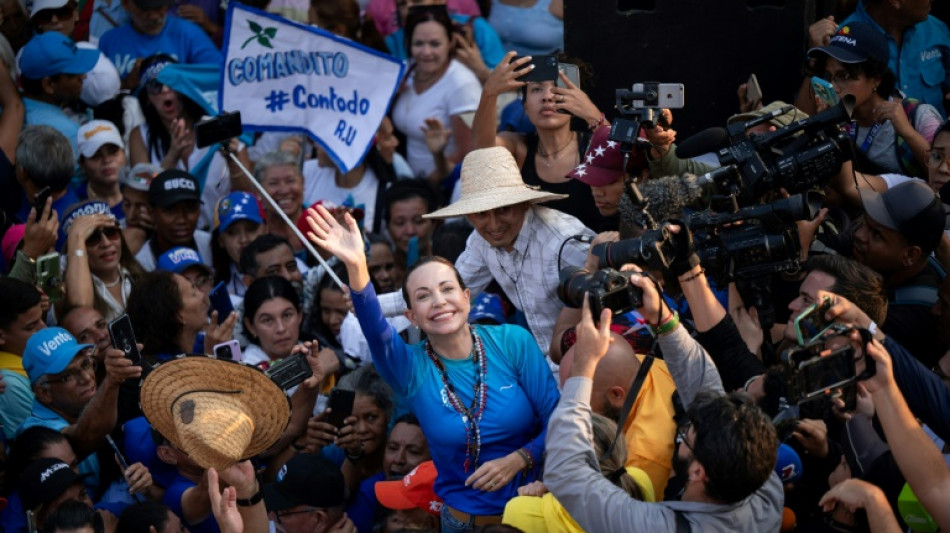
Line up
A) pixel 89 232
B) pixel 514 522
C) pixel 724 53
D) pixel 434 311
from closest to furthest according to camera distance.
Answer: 1. pixel 514 522
2. pixel 434 311
3. pixel 724 53
4. pixel 89 232

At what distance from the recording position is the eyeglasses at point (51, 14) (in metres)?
8.91

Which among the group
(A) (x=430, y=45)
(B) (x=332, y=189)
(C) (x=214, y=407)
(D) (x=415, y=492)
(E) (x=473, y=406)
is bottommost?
(D) (x=415, y=492)

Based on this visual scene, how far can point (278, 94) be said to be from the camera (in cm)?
853

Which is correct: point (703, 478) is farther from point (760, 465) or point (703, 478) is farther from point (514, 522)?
point (514, 522)

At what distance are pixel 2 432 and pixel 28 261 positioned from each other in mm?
1215

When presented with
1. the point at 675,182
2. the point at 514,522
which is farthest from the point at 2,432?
the point at 675,182

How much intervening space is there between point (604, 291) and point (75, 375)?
3231 millimetres

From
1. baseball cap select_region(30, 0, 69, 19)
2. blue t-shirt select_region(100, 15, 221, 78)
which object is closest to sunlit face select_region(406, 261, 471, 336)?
blue t-shirt select_region(100, 15, 221, 78)

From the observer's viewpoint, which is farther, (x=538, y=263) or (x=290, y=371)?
(x=538, y=263)

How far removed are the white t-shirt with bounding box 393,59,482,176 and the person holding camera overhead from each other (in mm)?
1801

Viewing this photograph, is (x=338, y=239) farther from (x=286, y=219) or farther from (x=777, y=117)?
(x=777, y=117)

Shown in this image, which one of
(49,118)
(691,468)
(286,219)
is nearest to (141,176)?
(49,118)

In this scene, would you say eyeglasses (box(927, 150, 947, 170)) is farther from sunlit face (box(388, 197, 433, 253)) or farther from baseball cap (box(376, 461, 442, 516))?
sunlit face (box(388, 197, 433, 253))

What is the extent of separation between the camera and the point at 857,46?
248 inches
